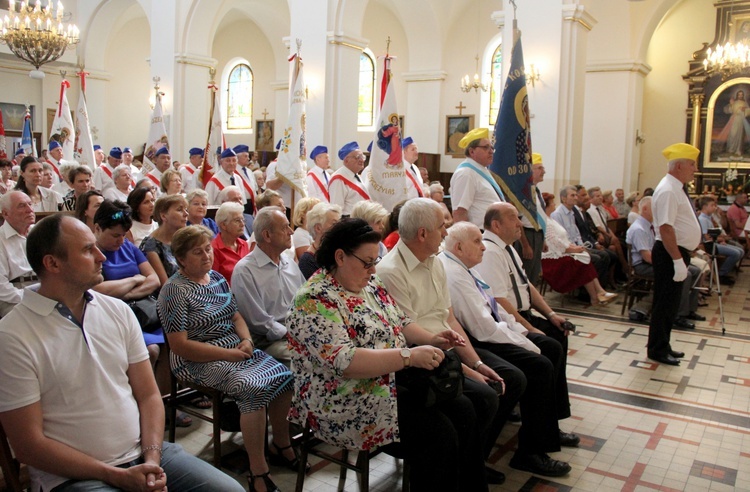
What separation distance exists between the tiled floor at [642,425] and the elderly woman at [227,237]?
1.01m

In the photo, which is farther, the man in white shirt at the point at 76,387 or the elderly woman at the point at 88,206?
the elderly woman at the point at 88,206

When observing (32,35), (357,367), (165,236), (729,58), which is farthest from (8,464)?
(729,58)

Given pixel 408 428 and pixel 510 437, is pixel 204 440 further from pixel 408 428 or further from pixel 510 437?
A: pixel 510 437

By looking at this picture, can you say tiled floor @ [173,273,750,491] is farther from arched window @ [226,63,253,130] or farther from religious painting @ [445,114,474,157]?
arched window @ [226,63,253,130]

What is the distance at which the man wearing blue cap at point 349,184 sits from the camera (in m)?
6.86

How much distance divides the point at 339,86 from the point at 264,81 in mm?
8776

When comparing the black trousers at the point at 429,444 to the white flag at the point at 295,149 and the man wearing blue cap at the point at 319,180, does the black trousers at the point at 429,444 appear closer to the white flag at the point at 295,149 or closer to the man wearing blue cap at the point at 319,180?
the man wearing blue cap at the point at 319,180

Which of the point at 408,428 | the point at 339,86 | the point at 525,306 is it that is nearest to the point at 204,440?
the point at 408,428

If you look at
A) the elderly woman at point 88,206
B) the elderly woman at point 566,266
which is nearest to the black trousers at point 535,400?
the elderly woman at point 88,206

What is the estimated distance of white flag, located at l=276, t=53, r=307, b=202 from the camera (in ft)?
28.6

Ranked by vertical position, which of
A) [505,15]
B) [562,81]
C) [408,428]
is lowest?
[408,428]

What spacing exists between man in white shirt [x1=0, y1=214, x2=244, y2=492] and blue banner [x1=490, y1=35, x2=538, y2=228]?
382 cm

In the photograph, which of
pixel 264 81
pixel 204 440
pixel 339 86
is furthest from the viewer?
pixel 264 81

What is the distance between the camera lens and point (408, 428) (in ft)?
8.48
